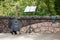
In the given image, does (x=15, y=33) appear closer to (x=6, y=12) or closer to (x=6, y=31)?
(x=6, y=31)

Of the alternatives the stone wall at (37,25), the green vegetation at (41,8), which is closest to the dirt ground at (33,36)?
the stone wall at (37,25)

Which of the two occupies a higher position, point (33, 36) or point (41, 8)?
point (41, 8)

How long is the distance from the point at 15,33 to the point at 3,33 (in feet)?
1.66

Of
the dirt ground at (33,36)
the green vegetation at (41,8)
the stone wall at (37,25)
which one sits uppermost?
the green vegetation at (41,8)

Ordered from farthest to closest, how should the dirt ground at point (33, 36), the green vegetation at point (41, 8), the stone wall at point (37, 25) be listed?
the green vegetation at point (41, 8), the stone wall at point (37, 25), the dirt ground at point (33, 36)

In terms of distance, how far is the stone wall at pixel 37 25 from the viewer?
7.57 meters

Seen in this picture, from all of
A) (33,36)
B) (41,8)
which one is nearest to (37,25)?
(33,36)

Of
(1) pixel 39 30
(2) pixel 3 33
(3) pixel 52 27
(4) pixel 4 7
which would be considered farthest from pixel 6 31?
(4) pixel 4 7

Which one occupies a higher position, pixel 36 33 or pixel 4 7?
pixel 4 7

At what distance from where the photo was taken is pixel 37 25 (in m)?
7.64

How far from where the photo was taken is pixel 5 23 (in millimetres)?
7832

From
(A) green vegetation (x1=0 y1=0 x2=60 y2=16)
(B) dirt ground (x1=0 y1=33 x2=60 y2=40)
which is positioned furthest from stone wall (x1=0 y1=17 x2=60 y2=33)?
(A) green vegetation (x1=0 y1=0 x2=60 y2=16)

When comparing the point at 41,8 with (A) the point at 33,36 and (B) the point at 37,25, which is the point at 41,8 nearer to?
(B) the point at 37,25

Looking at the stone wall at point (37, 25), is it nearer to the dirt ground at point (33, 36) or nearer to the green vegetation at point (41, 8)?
the dirt ground at point (33, 36)
